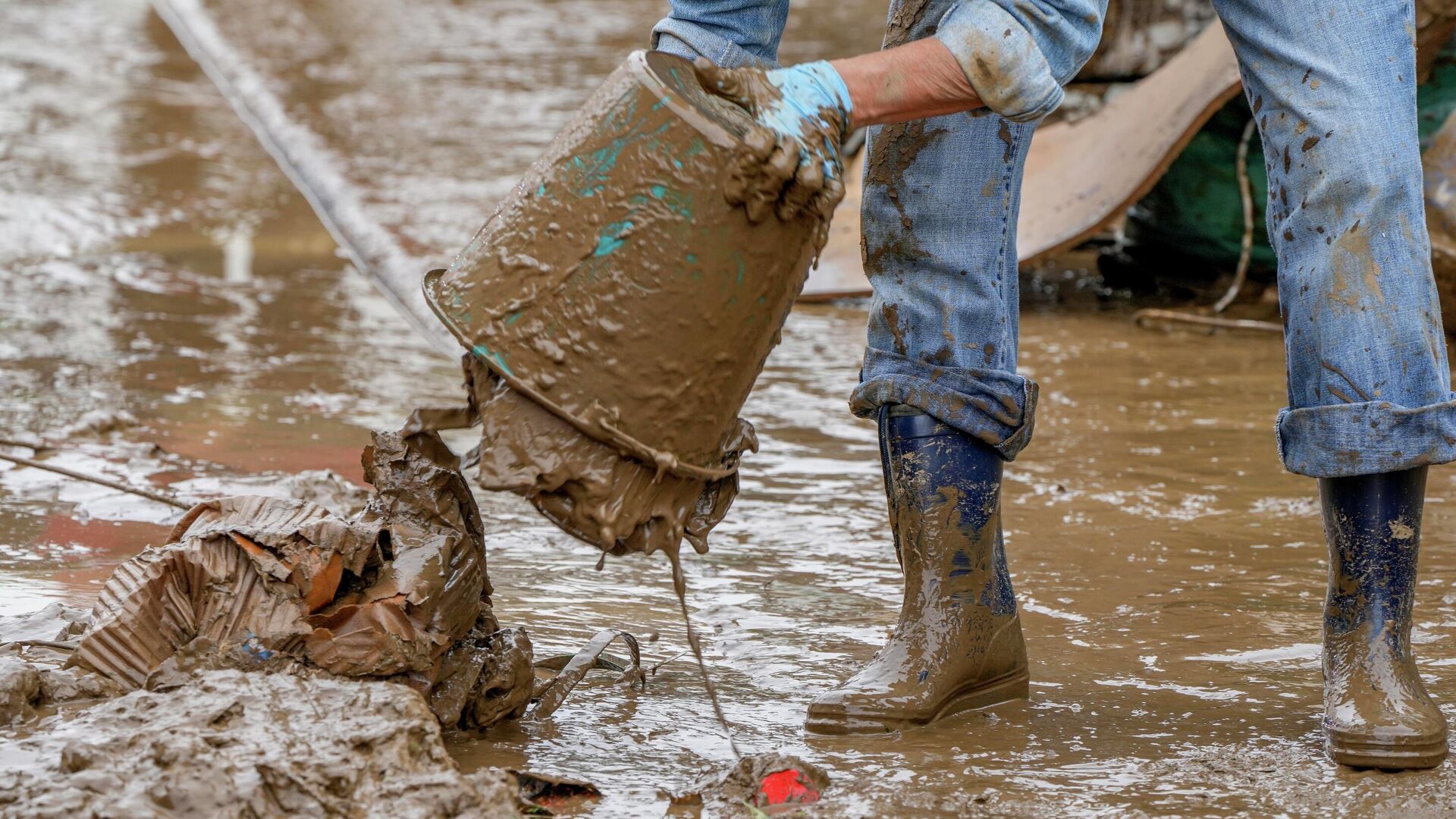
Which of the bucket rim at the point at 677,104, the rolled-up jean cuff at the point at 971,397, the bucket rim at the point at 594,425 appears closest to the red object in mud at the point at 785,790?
the bucket rim at the point at 594,425

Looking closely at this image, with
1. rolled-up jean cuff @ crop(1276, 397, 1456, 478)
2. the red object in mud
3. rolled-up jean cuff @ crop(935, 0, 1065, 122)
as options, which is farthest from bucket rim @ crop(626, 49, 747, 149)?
rolled-up jean cuff @ crop(1276, 397, 1456, 478)

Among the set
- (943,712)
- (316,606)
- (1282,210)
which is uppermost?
(1282,210)

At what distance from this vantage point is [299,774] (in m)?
1.50

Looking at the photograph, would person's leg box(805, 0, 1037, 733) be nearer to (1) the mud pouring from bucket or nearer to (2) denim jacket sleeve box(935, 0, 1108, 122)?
(2) denim jacket sleeve box(935, 0, 1108, 122)

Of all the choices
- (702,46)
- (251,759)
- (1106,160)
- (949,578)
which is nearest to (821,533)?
(949,578)

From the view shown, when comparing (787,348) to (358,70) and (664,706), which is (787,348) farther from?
(358,70)

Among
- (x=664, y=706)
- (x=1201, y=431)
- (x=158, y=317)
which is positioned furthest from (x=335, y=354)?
(x=664, y=706)

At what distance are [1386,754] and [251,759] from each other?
1159 millimetres

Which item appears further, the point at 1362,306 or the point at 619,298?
the point at 1362,306

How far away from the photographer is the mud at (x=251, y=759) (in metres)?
1.47

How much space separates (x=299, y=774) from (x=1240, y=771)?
38.0 inches

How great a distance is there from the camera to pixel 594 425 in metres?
1.65

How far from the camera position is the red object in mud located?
64.1 inches

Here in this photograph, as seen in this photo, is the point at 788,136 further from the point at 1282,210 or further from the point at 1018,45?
the point at 1282,210
